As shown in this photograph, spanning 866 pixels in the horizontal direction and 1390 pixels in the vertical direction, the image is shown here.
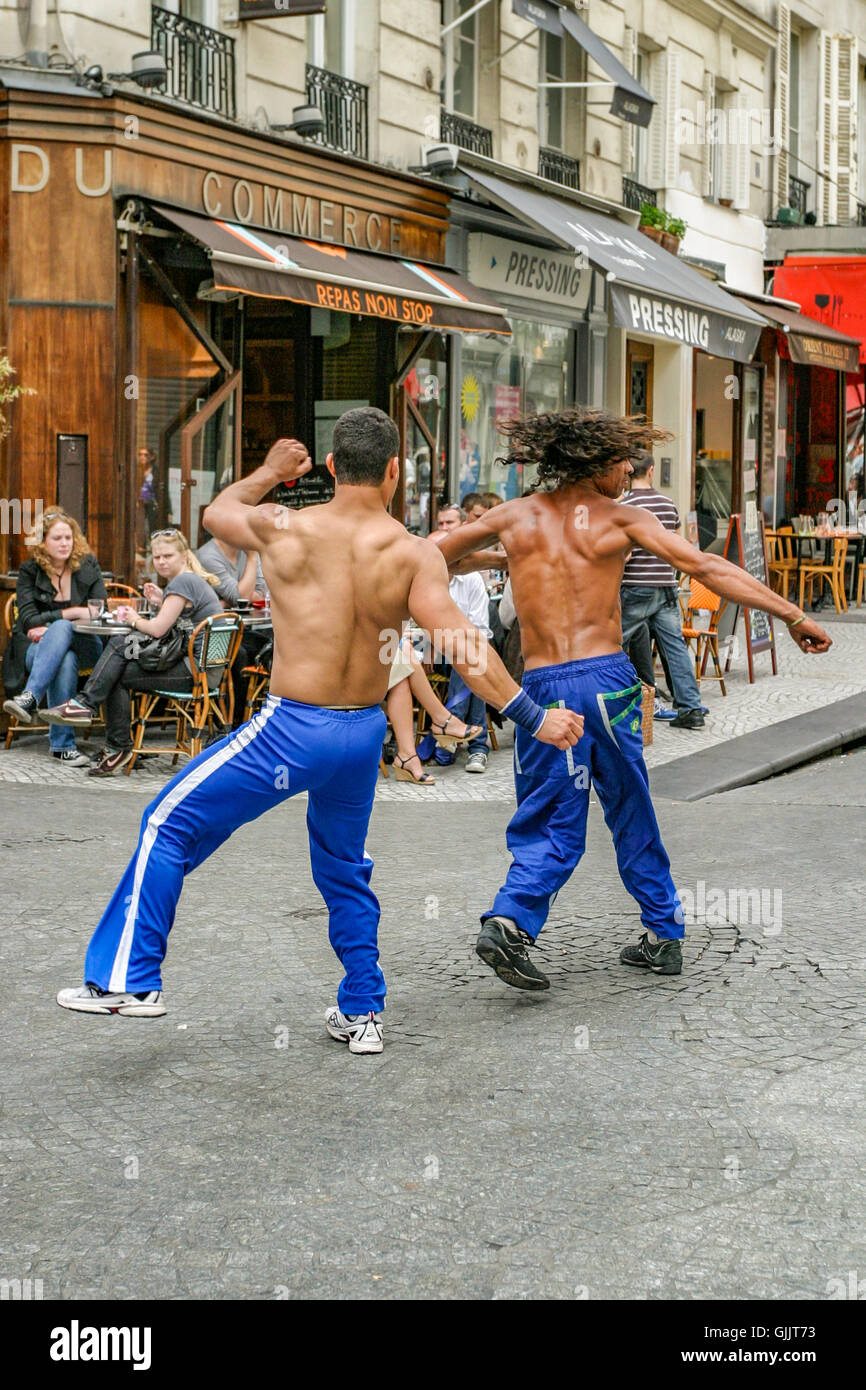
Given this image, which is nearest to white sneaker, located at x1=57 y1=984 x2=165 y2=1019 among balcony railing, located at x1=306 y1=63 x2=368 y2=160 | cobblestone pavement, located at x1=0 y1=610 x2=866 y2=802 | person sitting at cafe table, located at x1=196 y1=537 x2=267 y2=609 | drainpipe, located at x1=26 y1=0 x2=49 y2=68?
cobblestone pavement, located at x1=0 y1=610 x2=866 y2=802

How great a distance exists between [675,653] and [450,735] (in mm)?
2891

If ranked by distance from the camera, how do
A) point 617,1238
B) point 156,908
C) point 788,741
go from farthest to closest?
point 788,741, point 156,908, point 617,1238

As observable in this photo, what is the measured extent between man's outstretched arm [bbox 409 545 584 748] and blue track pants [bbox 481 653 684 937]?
75 cm

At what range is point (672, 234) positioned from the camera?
20516mm

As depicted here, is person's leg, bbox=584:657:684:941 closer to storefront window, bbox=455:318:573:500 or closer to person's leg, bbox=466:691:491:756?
person's leg, bbox=466:691:491:756

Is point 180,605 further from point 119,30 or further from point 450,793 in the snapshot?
point 119,30

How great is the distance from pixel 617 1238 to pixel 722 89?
72.8 feet

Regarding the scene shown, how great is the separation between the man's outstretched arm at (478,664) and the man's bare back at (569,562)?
→ 0.84 m

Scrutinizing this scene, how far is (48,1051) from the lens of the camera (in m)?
4.95

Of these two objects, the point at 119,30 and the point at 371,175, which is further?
the point at 371,175

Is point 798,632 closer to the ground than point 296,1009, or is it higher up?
higher up

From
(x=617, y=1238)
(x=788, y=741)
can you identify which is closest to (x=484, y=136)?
(x=788, y=741)

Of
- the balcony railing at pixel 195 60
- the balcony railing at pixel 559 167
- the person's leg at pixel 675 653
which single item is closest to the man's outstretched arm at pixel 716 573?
the person's leg at pixel 675 653

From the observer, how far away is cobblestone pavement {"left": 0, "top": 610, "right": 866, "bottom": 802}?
1007 centimetres
